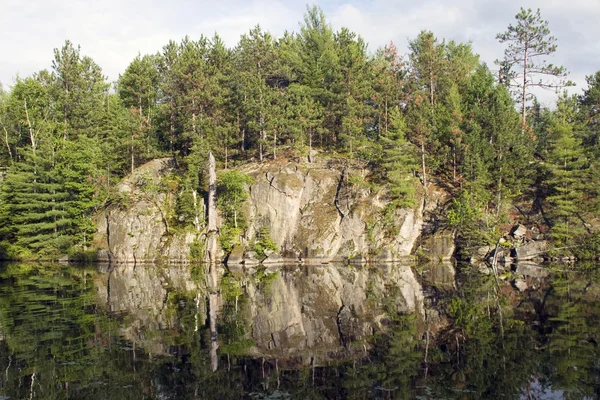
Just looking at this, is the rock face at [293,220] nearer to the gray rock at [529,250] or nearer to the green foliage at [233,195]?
the green foliage at [233,195]

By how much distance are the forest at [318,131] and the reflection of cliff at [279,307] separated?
56.2ft

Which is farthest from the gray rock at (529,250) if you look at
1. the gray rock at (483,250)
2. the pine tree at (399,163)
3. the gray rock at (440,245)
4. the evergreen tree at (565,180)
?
the pine tree at (399,163)

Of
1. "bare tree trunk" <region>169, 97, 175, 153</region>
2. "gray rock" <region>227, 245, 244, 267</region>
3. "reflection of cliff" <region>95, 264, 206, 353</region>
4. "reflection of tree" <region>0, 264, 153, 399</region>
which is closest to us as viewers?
"reflection of tree" <region>0, 264, 153, 399</region>

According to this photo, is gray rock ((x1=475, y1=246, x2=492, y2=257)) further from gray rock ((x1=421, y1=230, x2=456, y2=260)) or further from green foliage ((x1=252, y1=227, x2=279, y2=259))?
green foliage ((x1=252, y1=227, x2=279, y2=259))

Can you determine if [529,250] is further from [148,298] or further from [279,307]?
[148,298]

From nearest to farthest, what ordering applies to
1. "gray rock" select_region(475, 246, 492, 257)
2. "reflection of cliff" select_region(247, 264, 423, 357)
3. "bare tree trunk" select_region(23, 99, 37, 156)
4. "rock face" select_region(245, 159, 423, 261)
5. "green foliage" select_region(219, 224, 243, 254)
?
"reflection of cliff" select_region(247, 264, 423, 357) → "gray rock" select_region(475, 246, 492, 257) → "rock face" select_region(245, 159, 423, 261) → "green foliage" select_region(219, 224, 243, 254) → "bare tree trunk" select_region(23, 99, 37, 156)

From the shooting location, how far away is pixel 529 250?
4650 cm

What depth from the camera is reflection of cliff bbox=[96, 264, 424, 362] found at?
1798cm

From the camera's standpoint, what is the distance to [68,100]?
59531 millimetres

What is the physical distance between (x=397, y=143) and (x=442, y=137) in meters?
7.18

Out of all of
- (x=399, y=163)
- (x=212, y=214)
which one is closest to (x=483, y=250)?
(x=399, y=163)

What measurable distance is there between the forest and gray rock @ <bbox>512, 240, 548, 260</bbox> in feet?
5.54

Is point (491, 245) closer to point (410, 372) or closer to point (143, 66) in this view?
point (410, 372)

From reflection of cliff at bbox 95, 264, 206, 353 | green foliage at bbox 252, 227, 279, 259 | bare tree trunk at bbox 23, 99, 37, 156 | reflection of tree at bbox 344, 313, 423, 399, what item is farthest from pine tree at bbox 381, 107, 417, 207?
bare tree trunk at bbox 23, 99, 37, 156
